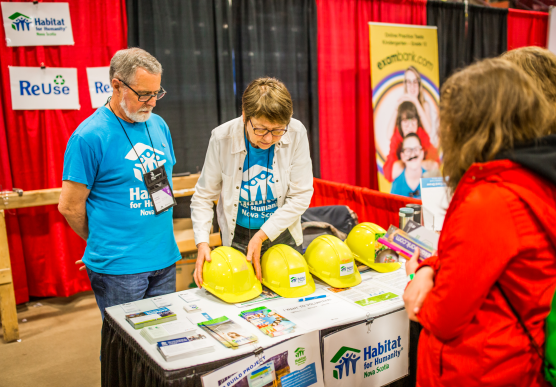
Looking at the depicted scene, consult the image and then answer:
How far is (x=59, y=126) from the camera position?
364cm

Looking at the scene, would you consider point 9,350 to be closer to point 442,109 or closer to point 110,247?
point 110,247

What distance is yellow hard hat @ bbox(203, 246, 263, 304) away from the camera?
5.43 ft

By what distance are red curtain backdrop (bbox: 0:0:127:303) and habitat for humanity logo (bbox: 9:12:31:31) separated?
16 centimetres

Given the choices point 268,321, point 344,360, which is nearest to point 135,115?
point 268,321

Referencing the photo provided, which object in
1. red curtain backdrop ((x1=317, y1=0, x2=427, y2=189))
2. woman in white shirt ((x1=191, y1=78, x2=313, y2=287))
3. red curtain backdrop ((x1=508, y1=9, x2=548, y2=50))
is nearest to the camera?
woman in white shirt ((x1=191, y1=78, x2=313, y2=287))

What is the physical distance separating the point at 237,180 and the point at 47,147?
2.46 m

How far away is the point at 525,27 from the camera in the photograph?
6262 mm

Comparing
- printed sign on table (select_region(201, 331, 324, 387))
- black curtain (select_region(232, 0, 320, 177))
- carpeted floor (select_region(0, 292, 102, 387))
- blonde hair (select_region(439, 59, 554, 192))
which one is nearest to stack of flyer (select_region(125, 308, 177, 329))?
printed sign on table (select_region(201, 331, 324, 387))

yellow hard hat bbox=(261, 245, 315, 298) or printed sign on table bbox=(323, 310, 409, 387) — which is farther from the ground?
yellow hard hat bbox=(261, 245, 315, 298)

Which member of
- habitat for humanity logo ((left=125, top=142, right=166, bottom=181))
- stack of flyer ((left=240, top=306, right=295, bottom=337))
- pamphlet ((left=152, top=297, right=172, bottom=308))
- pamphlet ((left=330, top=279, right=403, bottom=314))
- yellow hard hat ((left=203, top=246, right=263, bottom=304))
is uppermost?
habitat for humanity logo ((left=125, top=142, right=166, bottom=181))

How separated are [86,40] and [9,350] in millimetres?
2468

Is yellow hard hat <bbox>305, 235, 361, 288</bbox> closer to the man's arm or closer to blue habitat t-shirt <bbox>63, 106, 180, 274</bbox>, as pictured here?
blue habitat t-shirt <bbox>63, 106, 180, 274</bbox>

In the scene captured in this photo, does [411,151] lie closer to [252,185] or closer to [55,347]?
[252,185]

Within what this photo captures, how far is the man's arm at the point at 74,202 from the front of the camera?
5.66ft
